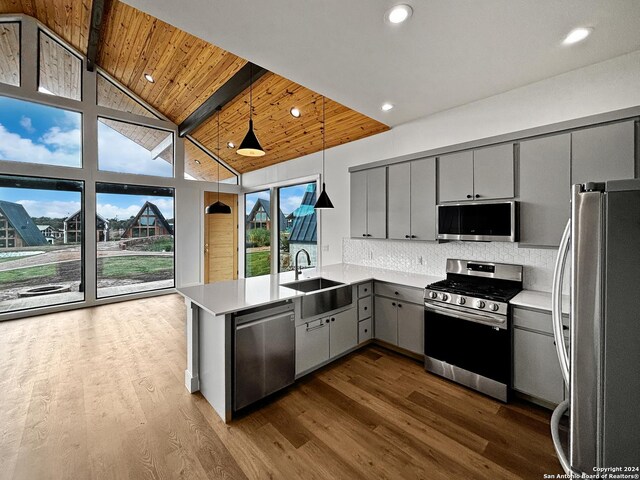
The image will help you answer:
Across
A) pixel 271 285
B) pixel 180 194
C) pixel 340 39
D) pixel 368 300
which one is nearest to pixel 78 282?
pixel 180 194

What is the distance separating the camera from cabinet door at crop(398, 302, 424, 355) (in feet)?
9.97

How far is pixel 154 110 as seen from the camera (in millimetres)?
5969

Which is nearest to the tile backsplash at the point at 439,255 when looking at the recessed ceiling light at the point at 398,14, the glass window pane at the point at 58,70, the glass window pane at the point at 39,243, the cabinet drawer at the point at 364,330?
the cabinet drawer at the point at 364,330

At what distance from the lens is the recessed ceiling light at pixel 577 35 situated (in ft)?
6.40

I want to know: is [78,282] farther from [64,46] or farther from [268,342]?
[268,342]

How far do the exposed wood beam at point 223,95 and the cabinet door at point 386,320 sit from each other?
10.6 ft

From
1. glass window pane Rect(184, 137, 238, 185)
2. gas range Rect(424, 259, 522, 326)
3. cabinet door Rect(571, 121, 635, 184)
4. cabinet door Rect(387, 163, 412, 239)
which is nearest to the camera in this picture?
cabinet door Rect(571, 121, 635, 184)

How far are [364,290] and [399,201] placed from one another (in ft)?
3.95

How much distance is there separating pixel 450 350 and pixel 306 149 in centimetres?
394

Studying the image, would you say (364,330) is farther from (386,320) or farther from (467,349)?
(467,349)

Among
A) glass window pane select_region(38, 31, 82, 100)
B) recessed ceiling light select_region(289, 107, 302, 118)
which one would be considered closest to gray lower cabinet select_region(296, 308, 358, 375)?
recessed ceiling light select_region(289, 107, 302, 118)

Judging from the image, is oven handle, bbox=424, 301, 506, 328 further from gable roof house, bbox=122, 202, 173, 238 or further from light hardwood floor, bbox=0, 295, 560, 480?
gable roof house, bbox=122, 202, 173, 238

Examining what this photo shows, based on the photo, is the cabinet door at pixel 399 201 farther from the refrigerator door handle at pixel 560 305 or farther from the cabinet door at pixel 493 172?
the refrigerator door handle at pixel 560 305

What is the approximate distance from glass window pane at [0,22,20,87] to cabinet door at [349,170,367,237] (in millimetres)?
5653
